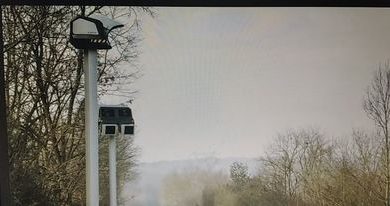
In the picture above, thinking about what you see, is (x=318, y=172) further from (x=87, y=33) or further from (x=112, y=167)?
(x=87, y=33)

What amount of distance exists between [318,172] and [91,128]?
2.48ft

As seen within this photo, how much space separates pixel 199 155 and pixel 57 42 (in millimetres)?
586

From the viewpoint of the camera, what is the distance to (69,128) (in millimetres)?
1883

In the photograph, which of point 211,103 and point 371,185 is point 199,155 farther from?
point 371,185

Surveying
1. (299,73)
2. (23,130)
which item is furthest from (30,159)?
(299,73)

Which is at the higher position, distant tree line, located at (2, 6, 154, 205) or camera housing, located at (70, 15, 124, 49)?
camera housing, located at (70, 15, 124, 49)

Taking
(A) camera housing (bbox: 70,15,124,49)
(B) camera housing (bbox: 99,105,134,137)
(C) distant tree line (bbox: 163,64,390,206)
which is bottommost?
(C) distant tree line (bbox: 163,64,390,206)

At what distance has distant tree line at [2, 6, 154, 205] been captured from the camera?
188 centimetres

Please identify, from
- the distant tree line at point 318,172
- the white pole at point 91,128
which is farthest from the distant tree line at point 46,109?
the distant tree line at point 318,172

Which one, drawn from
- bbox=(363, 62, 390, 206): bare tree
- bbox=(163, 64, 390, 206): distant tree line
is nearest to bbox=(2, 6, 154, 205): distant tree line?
bbox=(163, 64, 390, 206): distant tree line

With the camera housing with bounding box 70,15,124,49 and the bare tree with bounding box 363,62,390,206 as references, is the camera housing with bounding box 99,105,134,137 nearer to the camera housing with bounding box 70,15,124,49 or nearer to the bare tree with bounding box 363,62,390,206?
the camera housing with bounding box 70,15,124,49

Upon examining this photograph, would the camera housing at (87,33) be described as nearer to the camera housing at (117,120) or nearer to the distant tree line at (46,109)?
the distant tree line at (46,109)

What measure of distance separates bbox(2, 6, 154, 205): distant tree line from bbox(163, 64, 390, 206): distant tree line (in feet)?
1.03

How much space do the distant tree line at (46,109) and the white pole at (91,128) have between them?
2 centimetres
